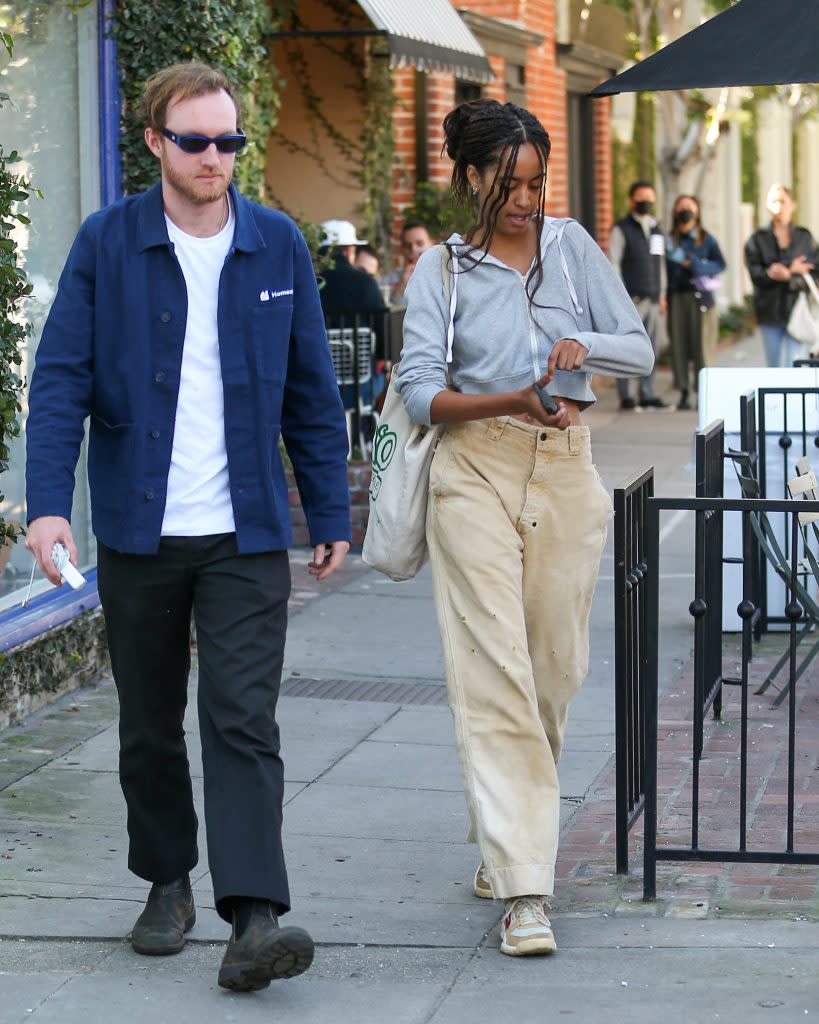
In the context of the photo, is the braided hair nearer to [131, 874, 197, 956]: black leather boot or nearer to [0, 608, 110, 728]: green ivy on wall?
[131, 874, 197, 956]: black leather boot

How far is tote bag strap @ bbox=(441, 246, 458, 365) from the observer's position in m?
4.41

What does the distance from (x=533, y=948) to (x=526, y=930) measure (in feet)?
0.14

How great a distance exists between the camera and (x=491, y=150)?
4340 mm

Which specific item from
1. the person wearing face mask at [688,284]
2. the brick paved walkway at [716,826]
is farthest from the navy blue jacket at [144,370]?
the person wearing face mask at [688,284]

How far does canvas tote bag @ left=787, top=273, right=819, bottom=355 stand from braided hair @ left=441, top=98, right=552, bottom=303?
34.7 feet

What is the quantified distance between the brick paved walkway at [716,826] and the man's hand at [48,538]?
156 centimetres

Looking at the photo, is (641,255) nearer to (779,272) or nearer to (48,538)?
(779,272)

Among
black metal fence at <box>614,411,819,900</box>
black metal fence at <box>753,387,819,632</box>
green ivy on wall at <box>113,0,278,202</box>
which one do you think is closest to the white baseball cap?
green ivy on wall at <box>113,0,278,202</box>

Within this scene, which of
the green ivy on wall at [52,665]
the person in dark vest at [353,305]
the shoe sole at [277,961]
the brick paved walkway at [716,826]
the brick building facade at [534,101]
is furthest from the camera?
the brick building facade at [534,101]

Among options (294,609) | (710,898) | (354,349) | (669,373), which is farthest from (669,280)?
(710,898)

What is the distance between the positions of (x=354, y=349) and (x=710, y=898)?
20.3ft

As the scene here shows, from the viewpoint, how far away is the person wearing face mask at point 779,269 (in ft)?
49.2

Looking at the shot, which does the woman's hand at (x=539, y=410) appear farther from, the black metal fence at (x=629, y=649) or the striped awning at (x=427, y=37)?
the striped awning at (x=427, y=37)

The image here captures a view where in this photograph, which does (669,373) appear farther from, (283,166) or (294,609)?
(294,609)
